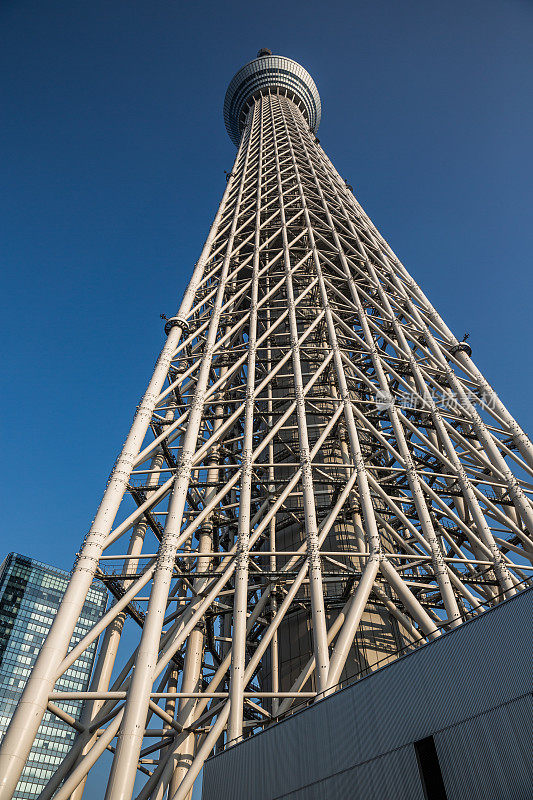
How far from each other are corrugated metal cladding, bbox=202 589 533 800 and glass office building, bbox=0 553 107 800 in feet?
368

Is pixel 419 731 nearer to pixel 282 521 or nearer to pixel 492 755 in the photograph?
pixel 492 755

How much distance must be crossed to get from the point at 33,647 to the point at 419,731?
441ft

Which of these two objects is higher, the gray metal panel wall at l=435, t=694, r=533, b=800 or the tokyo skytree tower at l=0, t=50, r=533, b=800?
the tokyo skytree tower at l=0, t=50, r=533, b=800

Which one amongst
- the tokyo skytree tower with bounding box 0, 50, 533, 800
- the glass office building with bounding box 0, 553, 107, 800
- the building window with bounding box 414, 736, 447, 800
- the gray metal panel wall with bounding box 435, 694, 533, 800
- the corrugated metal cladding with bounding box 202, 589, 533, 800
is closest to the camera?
the gray metal panel wall with bounding box 435, 694, 533, 800

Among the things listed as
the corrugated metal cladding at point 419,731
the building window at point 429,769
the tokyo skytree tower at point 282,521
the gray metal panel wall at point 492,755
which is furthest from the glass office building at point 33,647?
the gray metal panel wall at point 492,755

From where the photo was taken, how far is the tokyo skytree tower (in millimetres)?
16500

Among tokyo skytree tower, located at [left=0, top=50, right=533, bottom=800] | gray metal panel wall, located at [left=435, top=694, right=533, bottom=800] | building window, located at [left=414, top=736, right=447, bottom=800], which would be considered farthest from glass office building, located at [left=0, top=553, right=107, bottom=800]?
gray metal panel wall, located at [left=435, top=694, right=533, bottom=800]

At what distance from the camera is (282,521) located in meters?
28.3

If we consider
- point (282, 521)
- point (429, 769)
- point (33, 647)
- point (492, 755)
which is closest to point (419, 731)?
point (429, 769)

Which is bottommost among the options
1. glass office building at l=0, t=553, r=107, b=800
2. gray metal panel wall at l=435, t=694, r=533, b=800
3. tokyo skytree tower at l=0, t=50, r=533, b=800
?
gray metal panel wall at l=435, t=694, r=533, b=800

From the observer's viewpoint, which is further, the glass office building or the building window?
the glass office building

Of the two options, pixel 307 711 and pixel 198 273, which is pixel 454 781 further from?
pixel 198 273

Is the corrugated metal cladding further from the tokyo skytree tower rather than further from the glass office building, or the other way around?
the glass office building

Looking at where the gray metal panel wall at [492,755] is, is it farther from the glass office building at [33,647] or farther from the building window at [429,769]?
the glass office building at [33,647]
